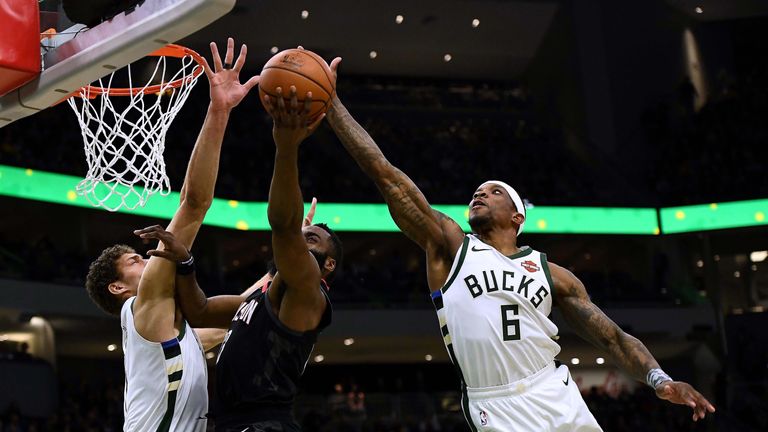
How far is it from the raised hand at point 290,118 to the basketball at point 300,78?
0.16 ft

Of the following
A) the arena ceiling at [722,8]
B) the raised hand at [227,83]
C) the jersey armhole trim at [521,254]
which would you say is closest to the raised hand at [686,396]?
the jersey armhole trim at [521,254]

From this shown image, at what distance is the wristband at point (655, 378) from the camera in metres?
4.49

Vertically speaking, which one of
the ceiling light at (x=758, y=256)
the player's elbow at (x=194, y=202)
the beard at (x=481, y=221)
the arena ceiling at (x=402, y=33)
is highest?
the arena ceiling at (x=402, y=33)

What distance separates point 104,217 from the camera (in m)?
21.2

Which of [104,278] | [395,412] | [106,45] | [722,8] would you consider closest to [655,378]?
[104,278]

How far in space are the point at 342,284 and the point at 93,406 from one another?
5.56 metres

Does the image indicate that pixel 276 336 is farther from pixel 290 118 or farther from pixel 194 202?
pixel 290 118

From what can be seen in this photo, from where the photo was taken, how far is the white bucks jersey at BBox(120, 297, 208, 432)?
3984 millimetres

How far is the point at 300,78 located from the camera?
11.8 ft

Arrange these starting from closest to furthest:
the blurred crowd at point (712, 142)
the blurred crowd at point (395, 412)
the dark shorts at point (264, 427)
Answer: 1. the dark shorts at point (264, 427)
2. the blurred crowd at point (395, 412)
3. the blurred crowd at point (712, 142)

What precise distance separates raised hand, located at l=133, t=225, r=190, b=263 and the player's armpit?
6.34 ft

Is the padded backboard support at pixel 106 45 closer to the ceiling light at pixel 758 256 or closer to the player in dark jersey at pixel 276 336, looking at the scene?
the player in dark jersey at pixel 276 336

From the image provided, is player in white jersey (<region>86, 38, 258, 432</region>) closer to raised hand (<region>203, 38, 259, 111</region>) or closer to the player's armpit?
raised hand (<region>203, 38, 259, 111</region>)

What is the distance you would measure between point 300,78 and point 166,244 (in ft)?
2.72
